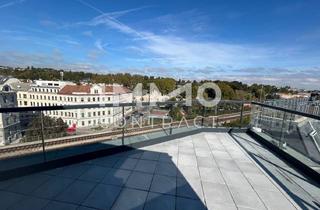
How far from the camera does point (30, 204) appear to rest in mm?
1699

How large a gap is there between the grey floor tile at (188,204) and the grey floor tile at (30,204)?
1283 mm

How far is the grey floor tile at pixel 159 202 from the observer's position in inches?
67.6

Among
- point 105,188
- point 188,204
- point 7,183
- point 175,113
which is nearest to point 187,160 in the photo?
point 188,204

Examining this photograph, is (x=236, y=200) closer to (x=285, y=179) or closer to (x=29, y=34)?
(x=285, y=179)

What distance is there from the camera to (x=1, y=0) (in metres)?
5.67

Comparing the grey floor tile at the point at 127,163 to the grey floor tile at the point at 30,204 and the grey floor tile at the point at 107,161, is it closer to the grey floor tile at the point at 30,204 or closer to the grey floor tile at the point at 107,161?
the grey floor tile at the point at 107,161

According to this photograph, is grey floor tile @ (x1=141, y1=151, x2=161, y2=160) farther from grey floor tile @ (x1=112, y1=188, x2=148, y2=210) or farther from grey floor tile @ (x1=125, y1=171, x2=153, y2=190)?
grey floor tile @ (x1=112, y1=188, x2=148, y2=210)

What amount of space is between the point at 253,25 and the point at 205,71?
12880mm

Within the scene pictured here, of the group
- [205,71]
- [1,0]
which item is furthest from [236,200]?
[205,71]

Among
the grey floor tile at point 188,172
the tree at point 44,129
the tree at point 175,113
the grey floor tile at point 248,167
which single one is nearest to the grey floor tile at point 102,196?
the grey floor tile at point 188,172

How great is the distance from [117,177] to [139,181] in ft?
0.99

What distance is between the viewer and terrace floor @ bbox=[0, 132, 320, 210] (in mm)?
1783

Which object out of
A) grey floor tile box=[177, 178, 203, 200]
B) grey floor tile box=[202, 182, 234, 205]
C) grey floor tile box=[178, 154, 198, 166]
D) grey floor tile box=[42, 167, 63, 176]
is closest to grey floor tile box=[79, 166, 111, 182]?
grey floor tile box=[42, 167, 63, 176]

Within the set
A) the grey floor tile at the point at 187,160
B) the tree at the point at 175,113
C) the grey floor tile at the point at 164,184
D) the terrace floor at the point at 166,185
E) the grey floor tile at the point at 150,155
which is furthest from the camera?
the tree at the point at 175,113
